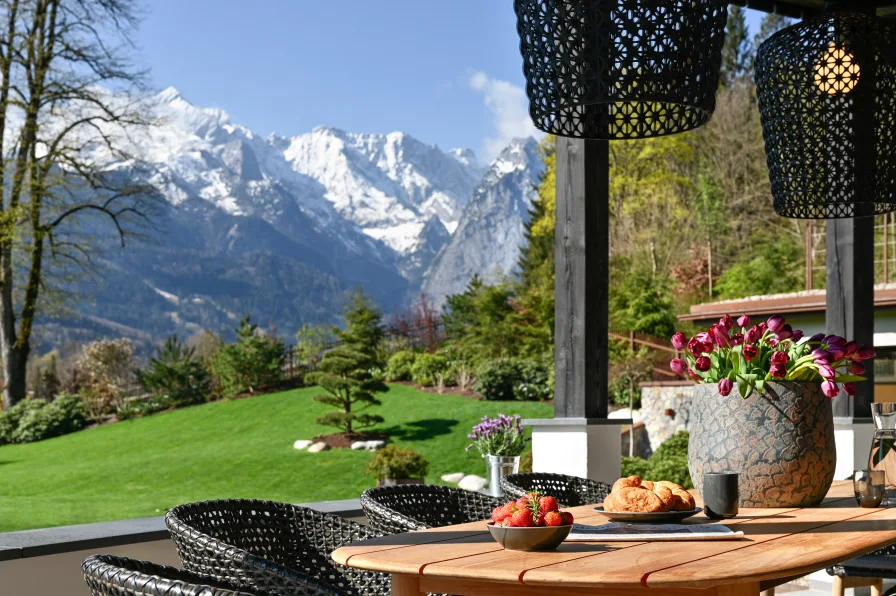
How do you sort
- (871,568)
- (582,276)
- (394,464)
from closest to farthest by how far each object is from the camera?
(871,568) < (582,276) < (394,464)

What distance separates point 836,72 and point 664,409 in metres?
9.61

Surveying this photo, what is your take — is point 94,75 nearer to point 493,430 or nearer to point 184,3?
point 493,430

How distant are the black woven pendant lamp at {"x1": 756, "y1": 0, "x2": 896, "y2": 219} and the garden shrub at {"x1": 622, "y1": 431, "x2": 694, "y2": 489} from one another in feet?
13.4

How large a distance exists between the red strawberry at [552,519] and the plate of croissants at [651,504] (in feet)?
1.45

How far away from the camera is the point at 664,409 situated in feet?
40.4

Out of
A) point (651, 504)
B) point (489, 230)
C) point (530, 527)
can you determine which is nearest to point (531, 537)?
point (530, 527)

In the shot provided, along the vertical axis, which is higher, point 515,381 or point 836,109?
point 836,109

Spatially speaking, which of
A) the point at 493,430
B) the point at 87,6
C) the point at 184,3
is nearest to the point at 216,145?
the point at 184,3

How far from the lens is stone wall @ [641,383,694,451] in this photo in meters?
12.1

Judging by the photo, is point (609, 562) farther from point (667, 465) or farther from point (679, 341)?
point (667, 465)

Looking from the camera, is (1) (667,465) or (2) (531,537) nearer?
(2) (531,537)

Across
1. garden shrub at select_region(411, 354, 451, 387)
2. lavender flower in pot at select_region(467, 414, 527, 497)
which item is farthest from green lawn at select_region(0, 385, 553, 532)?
lavender flower in pot at select_region(467, 414, 527, 497)

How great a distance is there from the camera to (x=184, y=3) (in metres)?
76.5

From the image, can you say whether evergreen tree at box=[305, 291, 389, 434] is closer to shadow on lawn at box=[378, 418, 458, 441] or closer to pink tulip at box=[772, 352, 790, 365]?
shadow on lawn at box=[378, 418, 458, 441]
